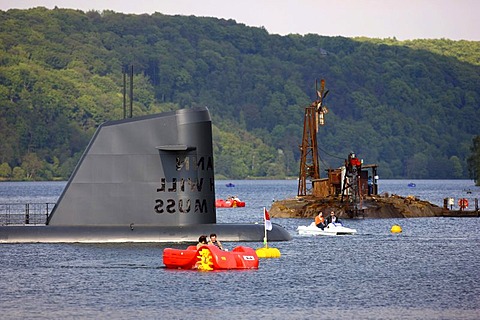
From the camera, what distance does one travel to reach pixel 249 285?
37031 millimetres

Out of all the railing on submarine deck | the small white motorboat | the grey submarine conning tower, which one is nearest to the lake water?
the grey submarine conning tower

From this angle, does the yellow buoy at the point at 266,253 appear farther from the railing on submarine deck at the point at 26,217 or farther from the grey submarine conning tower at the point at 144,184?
the railing on submarine deck at the point at 26,217

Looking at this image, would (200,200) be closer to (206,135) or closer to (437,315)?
(206,135)

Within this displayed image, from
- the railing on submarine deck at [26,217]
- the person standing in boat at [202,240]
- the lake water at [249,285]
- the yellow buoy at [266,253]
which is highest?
the railing on submarine deck at [26,217]

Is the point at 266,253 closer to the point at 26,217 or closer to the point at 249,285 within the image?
the point at 249,285

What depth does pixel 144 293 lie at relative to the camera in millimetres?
35000

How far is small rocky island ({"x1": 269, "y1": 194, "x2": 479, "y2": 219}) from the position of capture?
283ft

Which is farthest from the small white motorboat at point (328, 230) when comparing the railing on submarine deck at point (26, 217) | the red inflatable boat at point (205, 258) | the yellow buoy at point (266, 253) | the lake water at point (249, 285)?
the red inflatable boat at point (205, 258)

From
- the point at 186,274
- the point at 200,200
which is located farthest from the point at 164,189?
the point at 186,274

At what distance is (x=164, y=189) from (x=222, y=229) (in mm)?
3059

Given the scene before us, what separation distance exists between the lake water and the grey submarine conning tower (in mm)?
1434

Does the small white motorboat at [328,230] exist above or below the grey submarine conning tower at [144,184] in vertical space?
below

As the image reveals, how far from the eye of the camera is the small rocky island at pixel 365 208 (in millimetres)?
86188

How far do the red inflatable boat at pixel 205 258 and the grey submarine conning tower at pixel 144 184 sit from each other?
182 cm
